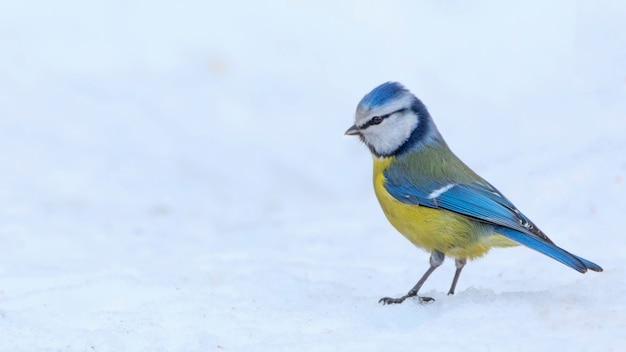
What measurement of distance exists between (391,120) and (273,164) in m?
2.73

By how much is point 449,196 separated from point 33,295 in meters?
1.54

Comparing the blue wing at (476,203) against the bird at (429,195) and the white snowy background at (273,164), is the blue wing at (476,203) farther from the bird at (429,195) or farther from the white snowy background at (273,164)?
the white snowy background at (273,164)

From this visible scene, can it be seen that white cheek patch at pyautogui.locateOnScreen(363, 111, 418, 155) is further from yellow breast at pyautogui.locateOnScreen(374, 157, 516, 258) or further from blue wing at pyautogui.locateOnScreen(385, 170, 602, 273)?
yellow breast at pyautogui.locateOnScreen(374, 157, 516, 258)

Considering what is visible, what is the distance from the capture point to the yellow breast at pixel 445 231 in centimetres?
364

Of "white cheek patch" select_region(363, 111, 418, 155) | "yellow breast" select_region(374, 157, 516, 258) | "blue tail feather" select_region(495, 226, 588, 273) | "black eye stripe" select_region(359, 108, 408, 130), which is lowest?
"blue tail feather" select_region(495, 226, 588, 273)

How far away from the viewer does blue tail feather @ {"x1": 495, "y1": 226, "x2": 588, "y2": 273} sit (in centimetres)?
331

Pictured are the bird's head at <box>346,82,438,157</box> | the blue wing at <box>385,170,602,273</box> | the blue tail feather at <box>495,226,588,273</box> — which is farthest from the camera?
the bird's head at <box>346,82,438,157</box>

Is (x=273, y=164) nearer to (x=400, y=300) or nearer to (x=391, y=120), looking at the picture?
(x=391, y=120)

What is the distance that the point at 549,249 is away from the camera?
3410 millimetres

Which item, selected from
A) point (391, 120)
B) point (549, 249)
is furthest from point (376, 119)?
point (549, 249)

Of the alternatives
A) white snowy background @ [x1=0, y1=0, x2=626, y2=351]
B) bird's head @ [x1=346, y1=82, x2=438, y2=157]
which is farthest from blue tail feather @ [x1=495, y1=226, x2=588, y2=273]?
bird's head @ [x1=346, y1=82, x2=438, y2=157]

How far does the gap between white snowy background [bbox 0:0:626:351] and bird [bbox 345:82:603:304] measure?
0.60ft

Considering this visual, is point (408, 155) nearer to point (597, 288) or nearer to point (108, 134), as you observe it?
point (597, 288)

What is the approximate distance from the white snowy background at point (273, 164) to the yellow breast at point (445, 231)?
18 centimetres
